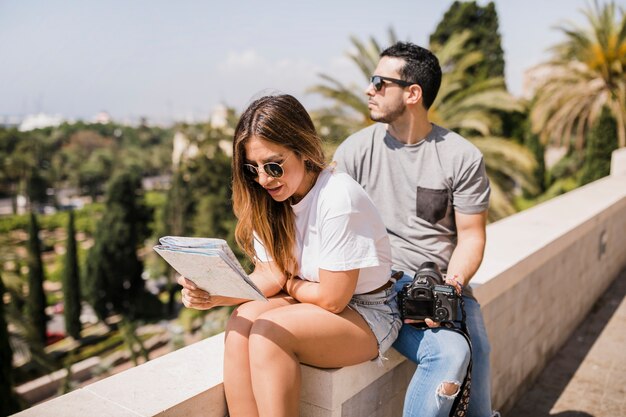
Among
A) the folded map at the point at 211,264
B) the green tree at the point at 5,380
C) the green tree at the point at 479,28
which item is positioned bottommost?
the green tree at the point at 5,380

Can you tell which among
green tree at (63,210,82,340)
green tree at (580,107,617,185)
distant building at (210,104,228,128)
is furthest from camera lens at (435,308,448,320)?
green tree at (63,210,82,340)

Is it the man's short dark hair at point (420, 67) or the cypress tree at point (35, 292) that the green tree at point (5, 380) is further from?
the cypress tree at point (35, 292)

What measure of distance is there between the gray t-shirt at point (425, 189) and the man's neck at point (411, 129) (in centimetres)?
3

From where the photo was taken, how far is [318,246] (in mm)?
2053

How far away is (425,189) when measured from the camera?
8.59 feet

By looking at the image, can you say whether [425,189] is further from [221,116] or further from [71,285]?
[71,285]

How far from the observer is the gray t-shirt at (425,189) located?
2578 millimetres

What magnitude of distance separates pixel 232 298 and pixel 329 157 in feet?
Answer: 2.34

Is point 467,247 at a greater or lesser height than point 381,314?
greater

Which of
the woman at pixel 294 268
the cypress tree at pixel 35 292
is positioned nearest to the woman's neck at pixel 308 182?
the woman at pixel 294 268

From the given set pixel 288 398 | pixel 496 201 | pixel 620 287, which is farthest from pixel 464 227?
pixel 496 201

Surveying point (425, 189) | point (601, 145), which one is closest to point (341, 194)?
point (425, 189)

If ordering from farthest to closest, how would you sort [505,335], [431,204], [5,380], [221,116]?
1. [221,116]
2. [5,380]
3. [505,335]
4. [431,204]

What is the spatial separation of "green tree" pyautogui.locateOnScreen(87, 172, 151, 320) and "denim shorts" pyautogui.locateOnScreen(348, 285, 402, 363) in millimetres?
36687
